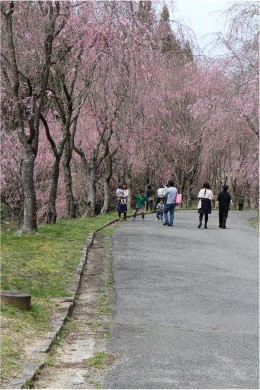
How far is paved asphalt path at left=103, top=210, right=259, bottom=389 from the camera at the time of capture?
229 inches

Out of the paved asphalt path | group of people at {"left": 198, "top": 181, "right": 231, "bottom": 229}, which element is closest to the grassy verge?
the paved asphalt path

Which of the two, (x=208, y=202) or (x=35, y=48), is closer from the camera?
(x=35, y=48)

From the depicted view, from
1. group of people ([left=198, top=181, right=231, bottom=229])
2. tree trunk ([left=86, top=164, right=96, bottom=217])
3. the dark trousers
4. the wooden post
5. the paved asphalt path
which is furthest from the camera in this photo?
tree trunk ([left=86, top=164, right=96, bottom=217])

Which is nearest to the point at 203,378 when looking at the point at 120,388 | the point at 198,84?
the point at 120,388

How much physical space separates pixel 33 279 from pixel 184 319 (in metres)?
3.16

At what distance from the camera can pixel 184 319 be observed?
8180 mm

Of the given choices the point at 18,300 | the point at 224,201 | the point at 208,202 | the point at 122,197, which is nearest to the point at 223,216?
the point at 224,201

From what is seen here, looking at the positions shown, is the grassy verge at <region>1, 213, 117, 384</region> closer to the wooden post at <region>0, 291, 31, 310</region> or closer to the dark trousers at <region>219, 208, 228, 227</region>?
the wooden post at <region>0, 291, 31, 310</region>

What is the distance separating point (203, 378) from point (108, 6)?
12958 millimetres

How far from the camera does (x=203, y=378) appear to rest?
18.7ft

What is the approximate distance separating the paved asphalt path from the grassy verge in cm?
88

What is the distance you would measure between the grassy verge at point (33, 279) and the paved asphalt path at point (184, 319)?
2.89 ft

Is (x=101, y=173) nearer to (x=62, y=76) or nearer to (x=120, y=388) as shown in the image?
(x=62, y=76)

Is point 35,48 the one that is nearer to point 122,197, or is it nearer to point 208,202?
point 208,202
